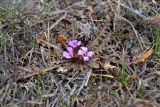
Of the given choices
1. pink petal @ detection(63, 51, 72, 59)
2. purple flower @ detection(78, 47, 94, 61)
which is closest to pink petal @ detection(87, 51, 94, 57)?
purple flower @ detection(78, 47, 94, 61)

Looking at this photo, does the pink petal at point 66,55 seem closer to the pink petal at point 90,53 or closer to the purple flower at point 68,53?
the purple flower at point 68,53

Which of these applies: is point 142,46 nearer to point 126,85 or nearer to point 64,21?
point 126,85

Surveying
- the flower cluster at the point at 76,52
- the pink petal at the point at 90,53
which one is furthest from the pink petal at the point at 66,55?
the pink petal at the point at 90,53

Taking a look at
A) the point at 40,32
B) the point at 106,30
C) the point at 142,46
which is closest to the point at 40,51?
the point at 40,32

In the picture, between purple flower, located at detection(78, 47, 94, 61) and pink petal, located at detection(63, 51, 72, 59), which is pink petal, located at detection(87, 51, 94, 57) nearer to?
purple flower, located at detection(78, 47, 94, 61)

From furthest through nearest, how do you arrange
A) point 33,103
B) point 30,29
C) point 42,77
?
point 30,29 < point 42,77 < point 33,103

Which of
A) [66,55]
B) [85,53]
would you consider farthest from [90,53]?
[66,55]
